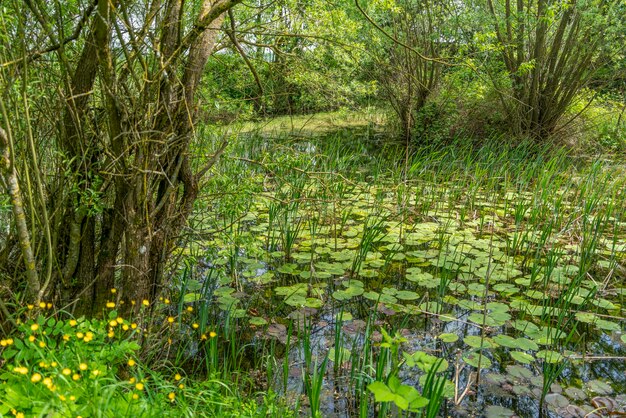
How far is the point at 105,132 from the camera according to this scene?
7.87ft

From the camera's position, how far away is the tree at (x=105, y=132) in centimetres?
217

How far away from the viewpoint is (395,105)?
30.6 feet

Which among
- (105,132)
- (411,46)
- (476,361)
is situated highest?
(411,46)

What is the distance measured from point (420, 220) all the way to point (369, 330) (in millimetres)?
2783

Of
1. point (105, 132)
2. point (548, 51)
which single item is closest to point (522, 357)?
point (105, 132)

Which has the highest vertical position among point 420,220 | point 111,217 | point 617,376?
point 111,217

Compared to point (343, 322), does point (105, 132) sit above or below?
above

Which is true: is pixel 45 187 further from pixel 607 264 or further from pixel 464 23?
pixel 464 23

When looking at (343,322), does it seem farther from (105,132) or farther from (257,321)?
(105,132)

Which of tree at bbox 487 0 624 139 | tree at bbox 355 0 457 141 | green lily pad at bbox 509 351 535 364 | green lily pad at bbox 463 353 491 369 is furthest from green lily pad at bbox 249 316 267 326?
tree at bbox 487 0 624 139

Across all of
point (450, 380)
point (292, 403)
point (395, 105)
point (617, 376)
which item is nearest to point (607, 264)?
point (617, 376)

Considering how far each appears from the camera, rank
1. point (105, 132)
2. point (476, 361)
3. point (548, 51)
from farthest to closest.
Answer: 1. point (548, 51)
2. point (476, 361)
3. point (105, 132)

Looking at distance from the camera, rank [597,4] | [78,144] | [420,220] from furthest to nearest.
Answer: [597,4] < [420,220] < [78,144]

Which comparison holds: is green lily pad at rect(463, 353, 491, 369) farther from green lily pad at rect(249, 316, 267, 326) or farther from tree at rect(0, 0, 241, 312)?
tree at rect(0, 0, 241, 312)
